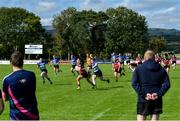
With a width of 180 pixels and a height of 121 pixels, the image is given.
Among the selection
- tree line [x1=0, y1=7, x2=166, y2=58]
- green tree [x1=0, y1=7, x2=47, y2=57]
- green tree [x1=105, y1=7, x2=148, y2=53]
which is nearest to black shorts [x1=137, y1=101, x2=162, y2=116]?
tree line [x1=0, y1=7, x2=166, y2=58]

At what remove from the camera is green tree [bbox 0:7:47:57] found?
12738cm

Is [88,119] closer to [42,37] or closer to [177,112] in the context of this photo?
[177,112]

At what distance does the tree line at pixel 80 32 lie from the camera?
12500 centimetres

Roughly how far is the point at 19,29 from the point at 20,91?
4882 inches

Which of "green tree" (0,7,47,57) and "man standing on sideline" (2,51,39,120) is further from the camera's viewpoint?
"green tree" (0,7,47,57)

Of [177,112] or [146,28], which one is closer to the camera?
[177,112]

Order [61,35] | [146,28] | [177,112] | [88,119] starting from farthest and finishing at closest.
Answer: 1. [146,28]
2. [61,35]
3. [177,112]
4. [88,119]

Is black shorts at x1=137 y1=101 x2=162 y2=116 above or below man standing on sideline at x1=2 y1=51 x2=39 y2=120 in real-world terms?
below

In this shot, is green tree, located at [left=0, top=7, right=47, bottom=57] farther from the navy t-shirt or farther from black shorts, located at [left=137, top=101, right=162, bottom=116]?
the navy t-shirt

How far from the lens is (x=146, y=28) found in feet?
437

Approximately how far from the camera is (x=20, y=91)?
26.3ft

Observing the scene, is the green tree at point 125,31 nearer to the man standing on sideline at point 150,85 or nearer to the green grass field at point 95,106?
the green grass field at point 95,106

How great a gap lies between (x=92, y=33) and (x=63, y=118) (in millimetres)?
115880

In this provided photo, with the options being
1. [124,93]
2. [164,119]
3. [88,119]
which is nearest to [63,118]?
[88,119]
